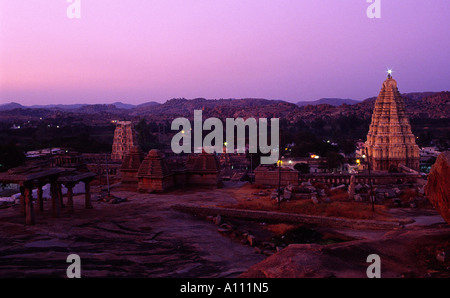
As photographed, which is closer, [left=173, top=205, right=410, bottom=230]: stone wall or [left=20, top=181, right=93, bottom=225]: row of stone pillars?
[left=20, top=181, right=93, bottom=225]: row of stone pillars

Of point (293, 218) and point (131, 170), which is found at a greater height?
point (131, 170)

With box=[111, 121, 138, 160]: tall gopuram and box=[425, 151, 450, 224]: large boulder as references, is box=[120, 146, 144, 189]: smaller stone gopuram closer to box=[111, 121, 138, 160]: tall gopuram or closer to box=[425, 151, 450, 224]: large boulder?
box=[425, 151, 450, 224]: large boulder

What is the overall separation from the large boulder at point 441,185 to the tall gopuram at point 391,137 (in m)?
26.3

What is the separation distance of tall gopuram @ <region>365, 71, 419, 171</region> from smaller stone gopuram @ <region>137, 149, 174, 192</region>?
23.7 m

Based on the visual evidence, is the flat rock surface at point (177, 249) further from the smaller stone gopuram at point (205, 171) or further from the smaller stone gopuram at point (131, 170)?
the smaller stone gopuram at point (131, 170)

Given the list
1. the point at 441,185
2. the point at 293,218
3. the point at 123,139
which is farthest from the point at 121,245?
the point at 123,139

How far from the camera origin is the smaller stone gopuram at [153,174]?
20.4 m

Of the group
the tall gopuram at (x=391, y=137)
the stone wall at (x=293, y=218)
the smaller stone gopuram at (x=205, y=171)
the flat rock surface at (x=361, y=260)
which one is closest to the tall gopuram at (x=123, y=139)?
the smaller stone gopuram at (x=205, y=171)

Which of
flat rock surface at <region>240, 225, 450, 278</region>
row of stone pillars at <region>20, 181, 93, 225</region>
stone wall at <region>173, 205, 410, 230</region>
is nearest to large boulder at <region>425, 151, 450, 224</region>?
flat rock surface at <region>240, 225, 450, 278</region>

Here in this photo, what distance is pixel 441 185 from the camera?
8984 mm

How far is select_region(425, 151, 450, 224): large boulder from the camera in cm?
872

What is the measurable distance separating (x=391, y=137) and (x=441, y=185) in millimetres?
27628

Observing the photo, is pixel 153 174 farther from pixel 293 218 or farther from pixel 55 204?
pixel 293 218
